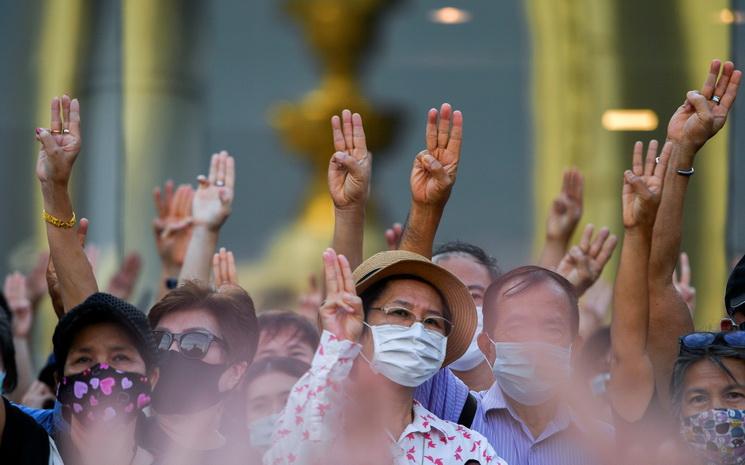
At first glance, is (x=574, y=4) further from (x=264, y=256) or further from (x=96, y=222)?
(x=96, y=222)

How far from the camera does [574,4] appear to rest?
8.91m

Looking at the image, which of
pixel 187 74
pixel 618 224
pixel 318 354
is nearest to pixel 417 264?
pixel 318 354

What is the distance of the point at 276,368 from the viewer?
5023 mm

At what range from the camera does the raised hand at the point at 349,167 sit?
4809 mm

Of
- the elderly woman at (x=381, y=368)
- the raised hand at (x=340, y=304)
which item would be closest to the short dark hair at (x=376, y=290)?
the elderly woman at (x=381, y=368)

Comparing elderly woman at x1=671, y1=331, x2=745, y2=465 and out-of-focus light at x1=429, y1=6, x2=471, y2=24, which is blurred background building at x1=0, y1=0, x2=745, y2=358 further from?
elderly woman at x1=671, y1=331, x2=745, y2=465

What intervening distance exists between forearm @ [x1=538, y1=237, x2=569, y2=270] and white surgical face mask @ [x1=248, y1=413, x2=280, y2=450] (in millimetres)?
1407

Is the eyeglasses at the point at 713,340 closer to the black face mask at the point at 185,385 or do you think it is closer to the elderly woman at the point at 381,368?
the elderly woman at the point at 381,368

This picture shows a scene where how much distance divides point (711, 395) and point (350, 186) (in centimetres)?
128

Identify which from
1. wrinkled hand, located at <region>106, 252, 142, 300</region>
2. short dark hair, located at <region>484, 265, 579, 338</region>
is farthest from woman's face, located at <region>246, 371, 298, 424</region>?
wrinkled hand, located at <region>106, 252, 142, 300</region>

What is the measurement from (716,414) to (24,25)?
6106 millimetres

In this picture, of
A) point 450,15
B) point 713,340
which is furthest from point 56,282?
point 450,15

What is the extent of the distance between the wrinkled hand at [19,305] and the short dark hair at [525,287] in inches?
91.5

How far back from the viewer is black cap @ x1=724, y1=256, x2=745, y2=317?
4398mm
